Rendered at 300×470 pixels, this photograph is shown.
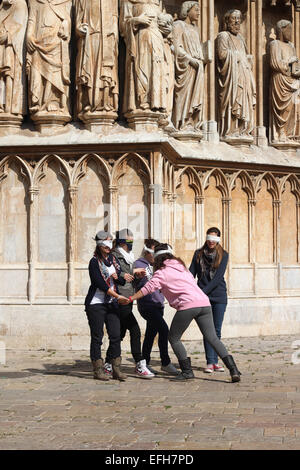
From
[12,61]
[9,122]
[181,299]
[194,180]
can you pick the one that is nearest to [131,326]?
[181,299]

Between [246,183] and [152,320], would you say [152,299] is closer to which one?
[152,320]

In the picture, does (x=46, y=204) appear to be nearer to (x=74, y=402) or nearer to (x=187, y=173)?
(x=187, y=173)

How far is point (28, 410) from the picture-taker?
8695mm

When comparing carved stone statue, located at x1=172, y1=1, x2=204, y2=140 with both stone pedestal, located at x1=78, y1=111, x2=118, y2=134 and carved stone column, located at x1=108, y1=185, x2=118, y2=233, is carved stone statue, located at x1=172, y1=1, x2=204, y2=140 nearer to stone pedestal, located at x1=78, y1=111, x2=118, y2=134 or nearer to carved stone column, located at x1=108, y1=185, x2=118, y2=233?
stone pedestal, located at x1=78, y1=111, x2=118, y2=134

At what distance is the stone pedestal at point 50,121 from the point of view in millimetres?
14078

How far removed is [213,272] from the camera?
11.7 m

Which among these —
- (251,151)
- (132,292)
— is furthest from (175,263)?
(251,151)

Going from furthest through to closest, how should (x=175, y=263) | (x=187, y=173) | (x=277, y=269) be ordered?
1. (x=277, y=269)
2. (x=187, y=173)
3. (x=175, y=263)

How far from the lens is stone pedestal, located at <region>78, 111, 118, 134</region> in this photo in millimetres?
13953

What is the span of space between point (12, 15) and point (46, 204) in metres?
2.95

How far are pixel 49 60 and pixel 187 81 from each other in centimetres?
269

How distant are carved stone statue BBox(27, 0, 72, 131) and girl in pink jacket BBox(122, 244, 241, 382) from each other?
426 cm

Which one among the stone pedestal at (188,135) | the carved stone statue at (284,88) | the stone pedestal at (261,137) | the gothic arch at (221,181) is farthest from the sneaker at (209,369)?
the carved stone statue at (284,88)

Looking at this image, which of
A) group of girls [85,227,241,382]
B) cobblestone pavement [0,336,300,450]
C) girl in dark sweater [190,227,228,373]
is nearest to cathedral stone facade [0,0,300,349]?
cobblestone pavement [0,336,300,450]
